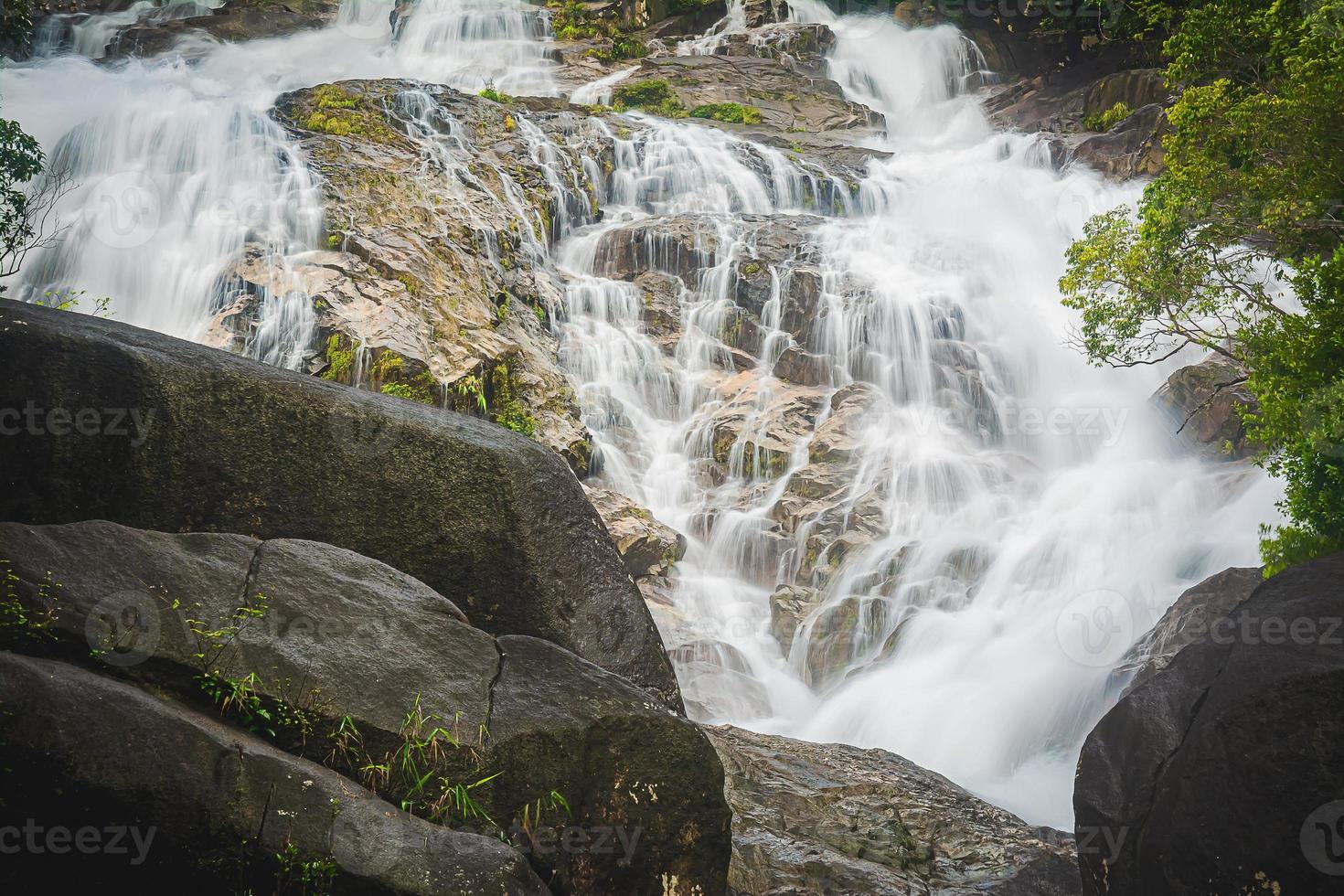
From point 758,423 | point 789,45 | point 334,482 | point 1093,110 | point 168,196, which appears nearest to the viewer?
point 334,482

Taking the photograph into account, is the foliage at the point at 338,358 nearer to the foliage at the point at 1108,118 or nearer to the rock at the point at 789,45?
the foliage at the point at 1108,118

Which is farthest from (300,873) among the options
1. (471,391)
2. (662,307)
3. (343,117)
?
(343,117)

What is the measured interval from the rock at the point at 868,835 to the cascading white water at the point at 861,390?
89.6 inches

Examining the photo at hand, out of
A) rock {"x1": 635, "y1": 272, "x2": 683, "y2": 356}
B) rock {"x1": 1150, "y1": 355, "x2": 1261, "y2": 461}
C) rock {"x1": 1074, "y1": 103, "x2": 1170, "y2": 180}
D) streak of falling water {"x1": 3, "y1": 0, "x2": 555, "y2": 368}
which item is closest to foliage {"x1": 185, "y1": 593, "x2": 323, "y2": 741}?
streak of falling water {"x1": 3, "y1": 0, "x2": 555, "y2": 368}

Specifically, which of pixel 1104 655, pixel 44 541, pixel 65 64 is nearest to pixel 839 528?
pixel 1104 655

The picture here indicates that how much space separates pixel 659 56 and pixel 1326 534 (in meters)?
33.6

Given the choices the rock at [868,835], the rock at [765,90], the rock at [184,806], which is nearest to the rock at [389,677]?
the rock at [184,806]

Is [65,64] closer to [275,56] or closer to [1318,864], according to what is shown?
[275,56]

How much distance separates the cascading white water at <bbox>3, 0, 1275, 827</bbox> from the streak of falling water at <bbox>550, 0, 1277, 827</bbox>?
0.05 metres

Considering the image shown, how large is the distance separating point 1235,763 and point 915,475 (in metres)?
11.6

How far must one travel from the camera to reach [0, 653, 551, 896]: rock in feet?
13.8

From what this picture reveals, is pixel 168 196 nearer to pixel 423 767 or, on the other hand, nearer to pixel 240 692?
pixel 240 692

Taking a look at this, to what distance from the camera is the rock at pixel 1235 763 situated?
539cm

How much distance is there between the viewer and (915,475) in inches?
678
